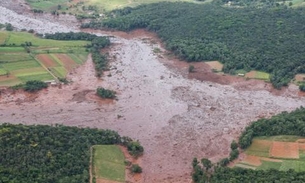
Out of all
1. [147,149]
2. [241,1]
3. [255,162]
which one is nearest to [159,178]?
[147,149]

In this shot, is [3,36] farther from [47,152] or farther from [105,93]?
[47,152]

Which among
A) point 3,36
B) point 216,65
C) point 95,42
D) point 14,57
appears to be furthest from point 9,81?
point 216,65

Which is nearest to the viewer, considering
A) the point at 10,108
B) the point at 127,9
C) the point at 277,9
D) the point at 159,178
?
the point at 159,178

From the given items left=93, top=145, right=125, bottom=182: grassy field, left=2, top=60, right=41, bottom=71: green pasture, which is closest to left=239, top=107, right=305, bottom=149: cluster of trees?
left=93, top=145, right=125, bottom=182: grassy field

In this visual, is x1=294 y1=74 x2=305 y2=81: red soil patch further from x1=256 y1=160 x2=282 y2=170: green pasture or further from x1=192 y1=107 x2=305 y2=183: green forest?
x1=256 y1=160 x2=282 y2=170: green pasture

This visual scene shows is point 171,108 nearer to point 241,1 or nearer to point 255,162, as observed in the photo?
point 255,162

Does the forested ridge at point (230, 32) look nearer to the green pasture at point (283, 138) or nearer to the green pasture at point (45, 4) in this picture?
the green pasture at point (45, 4)

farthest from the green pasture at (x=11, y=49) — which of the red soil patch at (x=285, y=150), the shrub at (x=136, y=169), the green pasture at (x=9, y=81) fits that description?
Answer: the red soil patch at (x=285, y=150)
